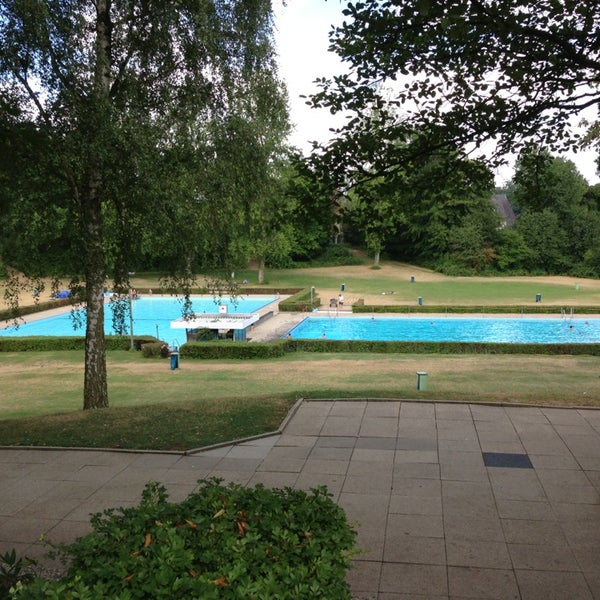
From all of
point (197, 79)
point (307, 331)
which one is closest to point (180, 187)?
point (197, 79)

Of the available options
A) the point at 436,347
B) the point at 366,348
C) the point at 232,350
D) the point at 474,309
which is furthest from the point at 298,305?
the point at 436,347

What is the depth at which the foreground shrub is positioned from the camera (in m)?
2.72

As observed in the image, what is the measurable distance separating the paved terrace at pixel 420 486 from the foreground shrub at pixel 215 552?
66cm

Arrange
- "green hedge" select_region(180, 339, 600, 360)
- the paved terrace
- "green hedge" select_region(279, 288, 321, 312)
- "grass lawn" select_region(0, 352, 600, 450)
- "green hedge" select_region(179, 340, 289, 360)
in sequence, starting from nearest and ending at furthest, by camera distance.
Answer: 1. the paved terrace
2. "grass lawn" select_region(0, 352, 600, 450)
3. "green hedge" select_region(180, 339, 600, 360)
4. "green hedge" select_region(179, 340, 289, 360)
5. "green hedge" select_region(279, 288, 321, 312)

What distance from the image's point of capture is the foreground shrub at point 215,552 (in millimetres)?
2721

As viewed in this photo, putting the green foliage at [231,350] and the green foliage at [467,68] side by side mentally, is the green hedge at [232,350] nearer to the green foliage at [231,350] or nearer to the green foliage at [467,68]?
the green foliage at [231,350]

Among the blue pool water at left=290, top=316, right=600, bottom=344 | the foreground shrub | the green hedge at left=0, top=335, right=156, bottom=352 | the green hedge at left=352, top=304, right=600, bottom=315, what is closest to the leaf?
the foreground shrub

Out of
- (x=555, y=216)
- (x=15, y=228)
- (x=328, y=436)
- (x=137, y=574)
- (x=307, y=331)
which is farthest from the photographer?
(x=555, y=216)

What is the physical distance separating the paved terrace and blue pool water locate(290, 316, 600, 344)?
20.2m

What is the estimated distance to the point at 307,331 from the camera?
31.5 m

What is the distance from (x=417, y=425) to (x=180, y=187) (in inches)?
218

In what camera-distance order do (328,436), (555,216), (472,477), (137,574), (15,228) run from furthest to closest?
(555,216), (15,228), (328,436), (472,477), (137,574)

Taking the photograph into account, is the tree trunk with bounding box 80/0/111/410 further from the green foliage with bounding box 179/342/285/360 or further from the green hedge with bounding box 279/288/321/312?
the green hedge with bounding box 279/288/321/312

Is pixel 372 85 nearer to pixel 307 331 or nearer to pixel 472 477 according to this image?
pixel 472 477
